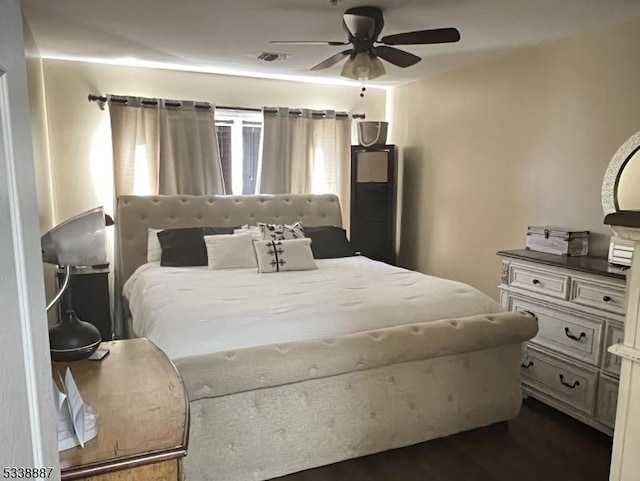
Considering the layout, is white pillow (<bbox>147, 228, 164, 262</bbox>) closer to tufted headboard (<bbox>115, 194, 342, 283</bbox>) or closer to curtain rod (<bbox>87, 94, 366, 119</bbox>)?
tufted headboard (<bbox>115, 194, 342, 283</bbox>)

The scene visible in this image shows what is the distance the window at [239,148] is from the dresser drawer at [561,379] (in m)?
3.00

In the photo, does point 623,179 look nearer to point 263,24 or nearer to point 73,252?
point 263,24

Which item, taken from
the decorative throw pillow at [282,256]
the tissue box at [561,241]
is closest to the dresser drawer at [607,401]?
the tissue box at [561,241]

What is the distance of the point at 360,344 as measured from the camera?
2279 millimetres

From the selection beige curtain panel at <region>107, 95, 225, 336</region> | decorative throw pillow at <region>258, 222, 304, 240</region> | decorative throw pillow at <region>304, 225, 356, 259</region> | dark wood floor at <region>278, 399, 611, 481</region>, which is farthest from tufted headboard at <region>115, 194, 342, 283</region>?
dark wood floor at <region>278, 399, 611, 481</region>

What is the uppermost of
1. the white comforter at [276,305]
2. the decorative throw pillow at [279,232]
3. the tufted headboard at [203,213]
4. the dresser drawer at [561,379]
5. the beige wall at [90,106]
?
the beige wall at [90,106]

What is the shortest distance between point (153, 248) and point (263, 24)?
206cm

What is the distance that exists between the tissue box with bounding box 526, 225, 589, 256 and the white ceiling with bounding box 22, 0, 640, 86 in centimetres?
128

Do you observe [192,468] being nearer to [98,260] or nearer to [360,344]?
[360,344]

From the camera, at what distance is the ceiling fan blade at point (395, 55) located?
109 inches

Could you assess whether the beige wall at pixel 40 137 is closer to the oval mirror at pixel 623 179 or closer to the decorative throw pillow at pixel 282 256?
the decorative throw pillow at pixel 282 256

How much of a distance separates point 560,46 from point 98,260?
3.29 metres

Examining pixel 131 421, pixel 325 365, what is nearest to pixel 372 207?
pixel 325 365

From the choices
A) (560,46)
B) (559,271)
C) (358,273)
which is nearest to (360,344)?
(358,273)
